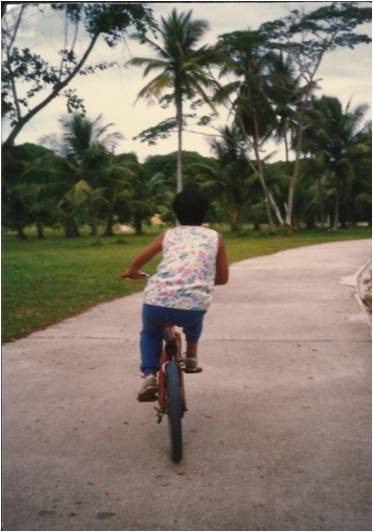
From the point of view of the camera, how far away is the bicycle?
128 inches

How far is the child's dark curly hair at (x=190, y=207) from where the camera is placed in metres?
3.52

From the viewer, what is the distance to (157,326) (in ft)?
11.7

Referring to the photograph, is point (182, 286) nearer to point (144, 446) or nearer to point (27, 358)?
point (144, 446)

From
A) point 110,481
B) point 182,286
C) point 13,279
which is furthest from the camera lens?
point 13,279

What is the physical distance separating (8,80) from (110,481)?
5818mm

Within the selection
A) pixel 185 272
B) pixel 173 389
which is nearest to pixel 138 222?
pixel 185 272

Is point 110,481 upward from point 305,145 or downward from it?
downward

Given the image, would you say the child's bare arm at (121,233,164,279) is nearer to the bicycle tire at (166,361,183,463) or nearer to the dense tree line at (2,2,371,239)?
the bicycle tire at (166,361,183,463)

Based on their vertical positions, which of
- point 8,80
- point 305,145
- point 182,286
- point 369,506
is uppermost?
point 305,145

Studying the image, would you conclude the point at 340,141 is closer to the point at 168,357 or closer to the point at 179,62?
the point at 179,62

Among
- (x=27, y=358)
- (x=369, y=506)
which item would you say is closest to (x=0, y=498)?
(x=369, y=506)

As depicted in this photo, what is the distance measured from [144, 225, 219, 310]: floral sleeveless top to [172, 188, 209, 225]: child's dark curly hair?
0.24 ft

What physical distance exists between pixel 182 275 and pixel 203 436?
3.71ft

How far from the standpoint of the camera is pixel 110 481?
122 inches
